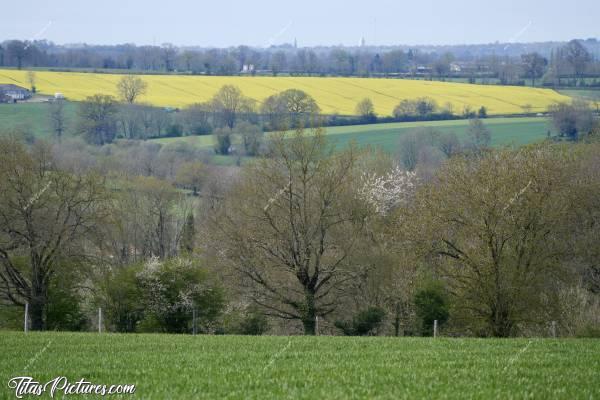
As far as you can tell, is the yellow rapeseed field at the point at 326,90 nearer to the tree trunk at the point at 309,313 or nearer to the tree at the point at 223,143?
the tree at the point at 223,143

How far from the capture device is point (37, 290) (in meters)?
36.1

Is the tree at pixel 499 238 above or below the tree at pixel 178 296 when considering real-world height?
above

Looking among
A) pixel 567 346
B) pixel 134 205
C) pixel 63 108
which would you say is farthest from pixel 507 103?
pixel 567 346

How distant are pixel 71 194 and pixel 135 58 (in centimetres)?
11606

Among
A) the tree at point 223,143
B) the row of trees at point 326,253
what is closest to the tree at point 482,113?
the tree at point 223,143

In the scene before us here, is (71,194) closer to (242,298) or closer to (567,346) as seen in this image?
(242,298)

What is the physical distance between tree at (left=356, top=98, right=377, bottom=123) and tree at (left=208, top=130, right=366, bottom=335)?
2491 inches

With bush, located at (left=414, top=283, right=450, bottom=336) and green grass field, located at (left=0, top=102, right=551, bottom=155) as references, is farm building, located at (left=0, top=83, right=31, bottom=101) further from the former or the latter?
bush, located at (left=414, top=283, right=450, bottom=336)

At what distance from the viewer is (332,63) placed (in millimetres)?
150000

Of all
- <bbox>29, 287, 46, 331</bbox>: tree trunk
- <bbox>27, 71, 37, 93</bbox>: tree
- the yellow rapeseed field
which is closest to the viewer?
<bbox>29, 287, 46, 331</bbox>: tree trunk

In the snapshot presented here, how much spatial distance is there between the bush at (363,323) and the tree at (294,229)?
3.17 m

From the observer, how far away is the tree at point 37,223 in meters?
36.5

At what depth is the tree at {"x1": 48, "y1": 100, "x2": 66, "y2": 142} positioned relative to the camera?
9344 cm

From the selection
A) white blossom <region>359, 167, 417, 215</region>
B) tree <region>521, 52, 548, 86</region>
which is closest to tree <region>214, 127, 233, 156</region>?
white blossom <region>359, 167, 417, 215</region>
